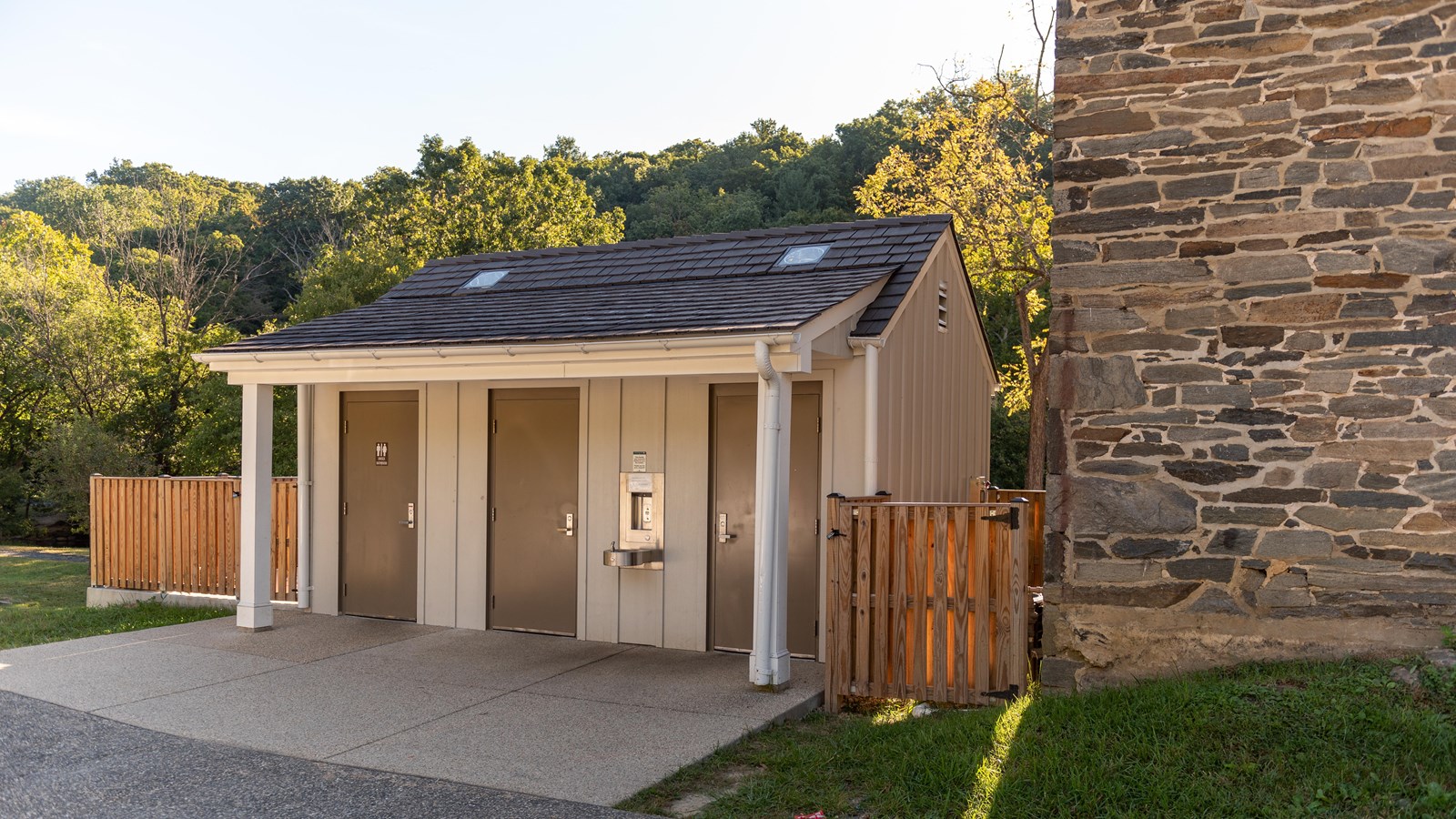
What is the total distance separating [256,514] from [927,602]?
5.96 metres

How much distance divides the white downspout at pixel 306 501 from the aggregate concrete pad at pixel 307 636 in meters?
0.30

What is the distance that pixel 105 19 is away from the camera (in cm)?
1353

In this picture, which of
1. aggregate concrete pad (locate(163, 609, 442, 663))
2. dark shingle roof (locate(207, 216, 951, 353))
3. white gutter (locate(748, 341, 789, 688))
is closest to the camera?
white gutter (locate(748, 341, 789, 688))

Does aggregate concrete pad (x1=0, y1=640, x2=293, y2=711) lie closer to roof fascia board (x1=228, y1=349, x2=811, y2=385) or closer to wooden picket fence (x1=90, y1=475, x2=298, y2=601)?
wooden picket fence (x1=90, y1=475, x2=298, y2=601)

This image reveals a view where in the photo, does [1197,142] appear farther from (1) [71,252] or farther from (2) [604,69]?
(1) [71,252]

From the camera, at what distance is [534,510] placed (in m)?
→ 9.36

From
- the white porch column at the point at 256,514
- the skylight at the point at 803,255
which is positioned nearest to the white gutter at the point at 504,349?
the white porch column at the point at 256,514

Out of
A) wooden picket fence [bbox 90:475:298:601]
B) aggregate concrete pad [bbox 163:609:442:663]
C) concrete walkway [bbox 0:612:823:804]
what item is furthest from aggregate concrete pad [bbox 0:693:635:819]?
wooden picket fence [bbox 90:475:298:601]

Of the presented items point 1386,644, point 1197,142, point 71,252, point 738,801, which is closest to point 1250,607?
point 1386,644

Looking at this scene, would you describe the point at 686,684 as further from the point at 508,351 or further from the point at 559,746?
the point at 508,351

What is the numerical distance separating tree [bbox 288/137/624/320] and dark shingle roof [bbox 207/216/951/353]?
16788mm

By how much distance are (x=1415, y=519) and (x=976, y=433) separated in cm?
583

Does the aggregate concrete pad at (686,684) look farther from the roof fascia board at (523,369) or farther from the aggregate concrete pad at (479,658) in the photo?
the roof fascia board at (523,369)

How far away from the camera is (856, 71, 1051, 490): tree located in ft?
63.6
